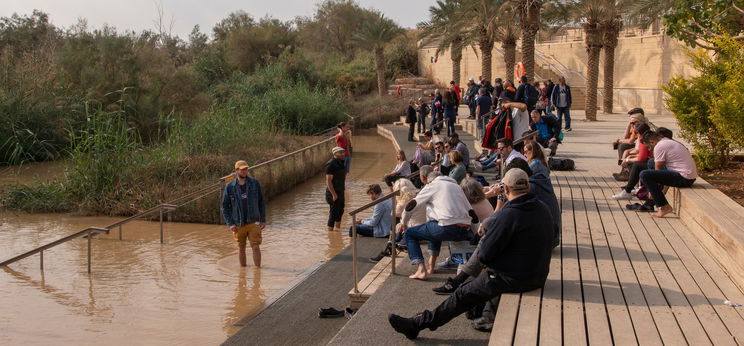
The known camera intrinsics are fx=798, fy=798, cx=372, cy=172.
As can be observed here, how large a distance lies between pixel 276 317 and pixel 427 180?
8.14ft

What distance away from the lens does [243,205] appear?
38.6ft

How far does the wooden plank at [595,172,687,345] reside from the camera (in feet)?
18.4

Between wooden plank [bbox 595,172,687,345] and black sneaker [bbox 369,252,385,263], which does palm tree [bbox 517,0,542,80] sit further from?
wooden plank [bbox 595,172,687,345]

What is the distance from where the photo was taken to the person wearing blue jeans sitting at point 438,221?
7.98 meters

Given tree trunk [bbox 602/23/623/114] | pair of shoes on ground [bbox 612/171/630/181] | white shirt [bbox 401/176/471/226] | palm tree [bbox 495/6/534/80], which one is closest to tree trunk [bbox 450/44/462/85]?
palm tree [bbox 495/6/534/80]

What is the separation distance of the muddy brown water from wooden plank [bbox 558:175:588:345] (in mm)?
4087

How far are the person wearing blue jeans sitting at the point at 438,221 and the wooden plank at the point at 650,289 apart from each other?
5.52 feet

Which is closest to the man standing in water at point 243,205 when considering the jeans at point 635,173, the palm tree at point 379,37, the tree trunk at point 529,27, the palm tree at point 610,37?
the jeans at point 635,173

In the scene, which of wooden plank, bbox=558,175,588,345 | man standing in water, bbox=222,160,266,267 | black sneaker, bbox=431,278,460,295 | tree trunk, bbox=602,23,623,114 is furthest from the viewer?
tree trunk, bbox=602,23,623,114

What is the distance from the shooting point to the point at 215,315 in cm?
1030

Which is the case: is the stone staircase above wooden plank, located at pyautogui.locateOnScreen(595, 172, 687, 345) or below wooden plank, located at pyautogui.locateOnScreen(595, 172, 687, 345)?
above

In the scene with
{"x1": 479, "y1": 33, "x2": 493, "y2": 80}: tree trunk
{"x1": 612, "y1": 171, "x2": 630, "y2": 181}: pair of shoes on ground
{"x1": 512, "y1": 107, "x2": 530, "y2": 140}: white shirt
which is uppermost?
{"x1": 479, "y1": 33, "x2": 493, "y2": 80}: tree trunk

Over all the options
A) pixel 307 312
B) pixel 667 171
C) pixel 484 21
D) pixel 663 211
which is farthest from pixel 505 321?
pixel 484 21

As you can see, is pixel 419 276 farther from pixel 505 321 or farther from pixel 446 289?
pixel 505 321
